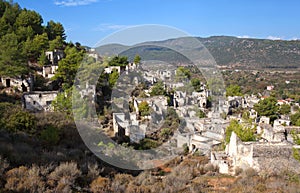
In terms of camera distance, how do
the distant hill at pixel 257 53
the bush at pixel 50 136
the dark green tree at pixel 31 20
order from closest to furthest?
the bush at pixel 50 136
the dark green tree at pixel 31 20
the distant hill at pixel 257 53

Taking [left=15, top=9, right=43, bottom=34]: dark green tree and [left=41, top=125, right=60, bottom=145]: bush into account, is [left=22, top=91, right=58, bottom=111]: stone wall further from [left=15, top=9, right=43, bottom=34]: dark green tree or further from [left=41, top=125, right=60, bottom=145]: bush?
[left=15, top=9, right=43, bottom=34]: dark green tree

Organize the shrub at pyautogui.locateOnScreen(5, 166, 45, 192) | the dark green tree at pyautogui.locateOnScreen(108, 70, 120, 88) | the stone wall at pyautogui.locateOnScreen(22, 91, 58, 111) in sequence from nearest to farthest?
the shrub at pyautogui.locateOnScreen(5, 166, 45, 192) < the stone wall at pyautogui.locateOnScreen(22, 91, 58, 111) < the dark green tree at pyautogui.locateOnScreen(108, 70, 120, 88)

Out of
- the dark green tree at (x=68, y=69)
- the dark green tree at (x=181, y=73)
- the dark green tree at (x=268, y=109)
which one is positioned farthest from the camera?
the dark green tree at (x=181, y=73)

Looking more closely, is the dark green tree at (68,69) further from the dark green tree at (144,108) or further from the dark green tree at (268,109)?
the dark green tree at (268,109)

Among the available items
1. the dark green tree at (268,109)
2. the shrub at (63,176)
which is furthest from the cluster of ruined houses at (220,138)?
the shrub at (63,176)

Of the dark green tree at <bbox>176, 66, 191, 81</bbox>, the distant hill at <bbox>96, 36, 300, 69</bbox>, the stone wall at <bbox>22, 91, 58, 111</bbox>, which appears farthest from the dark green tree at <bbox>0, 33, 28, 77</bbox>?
the distant hill at <bbox>96, 36, 300, 69</bbox>

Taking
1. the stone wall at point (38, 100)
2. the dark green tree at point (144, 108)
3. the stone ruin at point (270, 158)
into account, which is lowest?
the stone ruin at point (270, 158)

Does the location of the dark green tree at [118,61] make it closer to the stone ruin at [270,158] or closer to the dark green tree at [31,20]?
the dark green tree at [31,20]

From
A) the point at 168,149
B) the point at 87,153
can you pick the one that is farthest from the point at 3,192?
the point at 168,149

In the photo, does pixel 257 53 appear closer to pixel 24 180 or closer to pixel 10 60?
pixel 10 60

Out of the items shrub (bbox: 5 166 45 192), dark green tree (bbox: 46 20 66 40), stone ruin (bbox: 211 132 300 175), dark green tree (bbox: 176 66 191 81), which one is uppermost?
dark green tree (bbox: 46 20 66 40)

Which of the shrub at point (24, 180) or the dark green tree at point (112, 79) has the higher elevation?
the dark green tree at point (112, 79)

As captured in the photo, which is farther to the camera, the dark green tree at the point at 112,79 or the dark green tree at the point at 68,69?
the dark green tree at the point at 112,79
